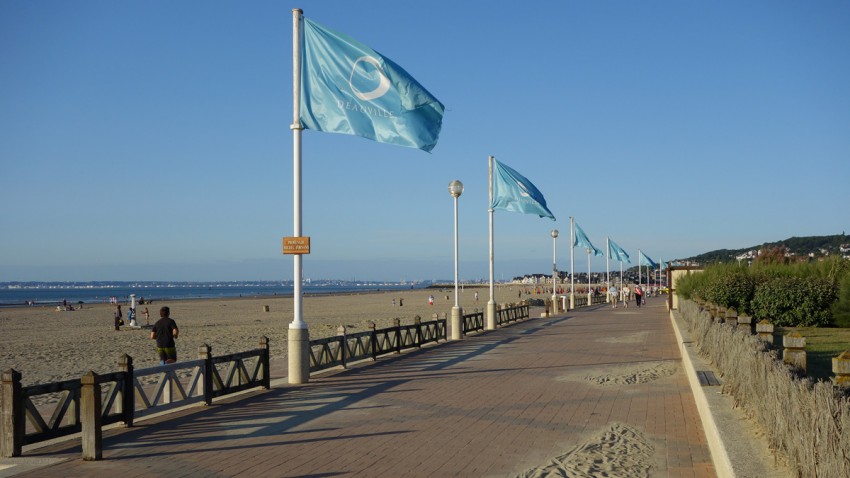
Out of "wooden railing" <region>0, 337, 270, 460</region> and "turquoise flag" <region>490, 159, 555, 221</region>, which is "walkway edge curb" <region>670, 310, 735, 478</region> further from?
"turquoise flag" <region>490, 159, 555, 221</region>

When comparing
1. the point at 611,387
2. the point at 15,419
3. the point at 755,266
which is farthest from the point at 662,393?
the point at 755,266

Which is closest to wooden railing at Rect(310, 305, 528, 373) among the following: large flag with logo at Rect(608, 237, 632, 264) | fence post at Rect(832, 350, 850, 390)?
fence post at Rect(832, 350, 850, 390)

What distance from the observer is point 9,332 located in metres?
44.2

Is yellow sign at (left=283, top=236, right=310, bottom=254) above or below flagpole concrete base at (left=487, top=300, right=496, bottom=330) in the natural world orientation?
above

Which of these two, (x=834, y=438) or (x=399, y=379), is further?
(x=399, y=379)

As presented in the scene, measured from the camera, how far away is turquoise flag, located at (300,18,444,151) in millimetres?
14695

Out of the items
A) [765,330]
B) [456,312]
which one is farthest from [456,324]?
[765,330]

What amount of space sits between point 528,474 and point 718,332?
6052 mm

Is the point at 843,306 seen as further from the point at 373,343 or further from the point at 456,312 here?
the point at 373,343

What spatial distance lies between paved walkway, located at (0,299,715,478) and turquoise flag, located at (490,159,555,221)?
42.8ft

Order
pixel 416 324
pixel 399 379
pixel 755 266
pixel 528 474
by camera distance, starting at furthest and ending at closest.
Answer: pixel 755 266
pixel 416 324
pixel 399 379
pixel 528 474

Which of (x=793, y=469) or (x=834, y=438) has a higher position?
(x=834, y=438)

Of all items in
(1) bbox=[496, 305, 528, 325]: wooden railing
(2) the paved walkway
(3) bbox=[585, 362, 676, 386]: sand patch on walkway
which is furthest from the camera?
(1) bbox=[496, 305, 528, 325]: wooden railing

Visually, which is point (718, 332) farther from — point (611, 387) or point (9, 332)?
point (9, 332)
